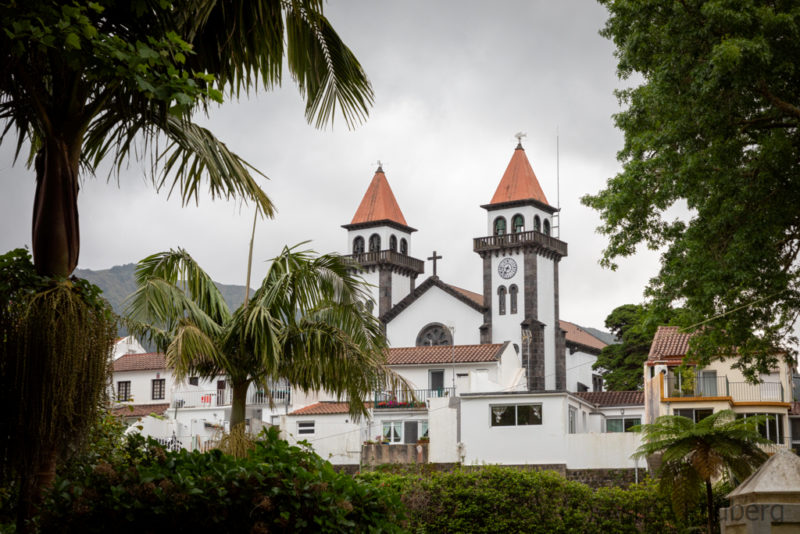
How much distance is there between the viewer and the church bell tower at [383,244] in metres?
76.9

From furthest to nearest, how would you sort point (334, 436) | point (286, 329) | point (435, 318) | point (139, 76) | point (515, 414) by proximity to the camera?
point (435, 318) → point (334, 436) → point (515, 414) → point (286, 329) → point (139, 76)

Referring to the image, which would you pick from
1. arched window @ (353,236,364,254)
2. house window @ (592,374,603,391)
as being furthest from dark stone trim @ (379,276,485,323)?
house window @ (592,374,603,391)

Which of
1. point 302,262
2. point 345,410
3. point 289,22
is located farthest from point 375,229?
point 289,22

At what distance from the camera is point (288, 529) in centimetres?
644

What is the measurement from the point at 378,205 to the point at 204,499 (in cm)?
7455

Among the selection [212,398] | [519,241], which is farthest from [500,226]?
[212,398]

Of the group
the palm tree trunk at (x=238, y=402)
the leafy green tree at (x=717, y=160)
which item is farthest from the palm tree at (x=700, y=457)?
the palm tree trunk at (x=238, y=402)

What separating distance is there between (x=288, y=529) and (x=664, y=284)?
45.4 feet

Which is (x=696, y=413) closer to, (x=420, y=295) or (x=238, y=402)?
(x=238, y=402)

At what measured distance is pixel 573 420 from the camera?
42250 millimetres

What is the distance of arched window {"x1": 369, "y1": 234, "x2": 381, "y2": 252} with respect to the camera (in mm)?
79312

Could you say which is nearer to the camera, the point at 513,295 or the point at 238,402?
the point at 238,402

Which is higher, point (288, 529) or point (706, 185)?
point (706, 185)

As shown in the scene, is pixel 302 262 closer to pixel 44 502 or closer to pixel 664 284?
pixel 44 502
